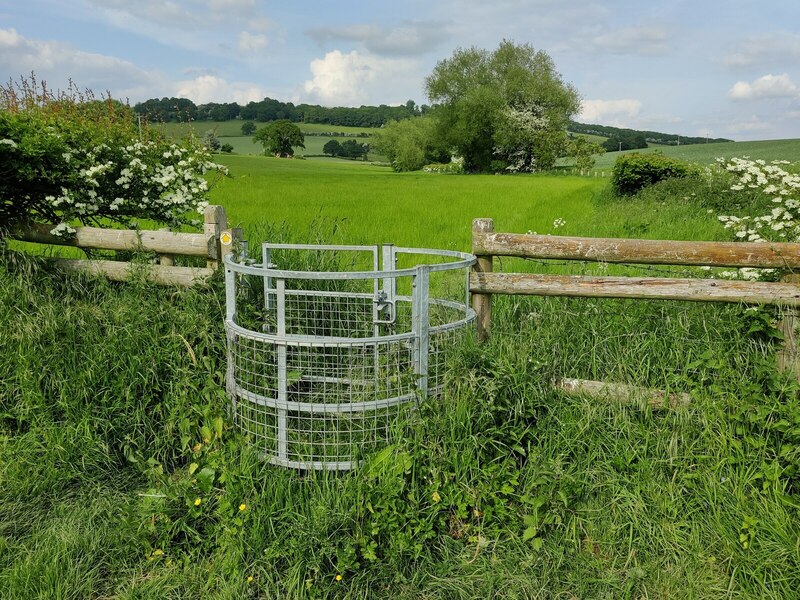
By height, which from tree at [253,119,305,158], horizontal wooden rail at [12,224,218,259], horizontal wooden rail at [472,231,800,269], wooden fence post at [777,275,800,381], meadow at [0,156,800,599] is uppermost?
tree at [253,119,305,158]

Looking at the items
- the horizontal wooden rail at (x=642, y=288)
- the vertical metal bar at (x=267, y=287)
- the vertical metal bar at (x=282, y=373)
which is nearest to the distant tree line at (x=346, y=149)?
the vertical metal bar at (x=267, y=287)

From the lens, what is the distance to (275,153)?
5912cm

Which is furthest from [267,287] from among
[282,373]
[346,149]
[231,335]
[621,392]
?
[346,149]

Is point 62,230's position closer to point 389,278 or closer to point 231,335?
point 231,335

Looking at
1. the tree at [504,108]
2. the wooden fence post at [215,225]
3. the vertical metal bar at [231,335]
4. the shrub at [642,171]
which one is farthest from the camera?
the tree at [504,108]

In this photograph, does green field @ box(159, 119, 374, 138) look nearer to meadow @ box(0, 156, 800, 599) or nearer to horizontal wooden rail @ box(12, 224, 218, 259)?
horizontal wooden rail @ box(12, 224, 218, 259)

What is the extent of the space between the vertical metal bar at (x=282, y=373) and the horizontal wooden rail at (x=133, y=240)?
2202mm

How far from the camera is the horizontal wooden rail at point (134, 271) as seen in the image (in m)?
5.98

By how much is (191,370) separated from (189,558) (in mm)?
1549

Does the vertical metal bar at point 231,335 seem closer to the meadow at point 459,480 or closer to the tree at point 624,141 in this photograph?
the meadow at point 459,480

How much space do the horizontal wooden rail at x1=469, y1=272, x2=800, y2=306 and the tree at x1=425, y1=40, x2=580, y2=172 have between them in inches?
2060

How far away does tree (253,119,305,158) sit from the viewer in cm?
5850

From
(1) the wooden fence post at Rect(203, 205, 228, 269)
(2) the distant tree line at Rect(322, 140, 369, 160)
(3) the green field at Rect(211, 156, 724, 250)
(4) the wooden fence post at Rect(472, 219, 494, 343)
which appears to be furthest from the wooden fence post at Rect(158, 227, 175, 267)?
(2) the distant tree line at Rect(322, 140, 369, 160)

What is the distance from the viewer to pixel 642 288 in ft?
15.3
